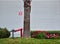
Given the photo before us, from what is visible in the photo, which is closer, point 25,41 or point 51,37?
point 25,41

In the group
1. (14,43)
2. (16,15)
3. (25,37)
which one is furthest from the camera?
(16,15)

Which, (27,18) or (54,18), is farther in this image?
(54,18)

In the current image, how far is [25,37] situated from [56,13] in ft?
21.0

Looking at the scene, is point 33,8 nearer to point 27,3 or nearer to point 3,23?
point 3,23

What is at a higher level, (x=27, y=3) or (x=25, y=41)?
(x=27, y=3)

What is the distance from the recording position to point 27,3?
704 inches

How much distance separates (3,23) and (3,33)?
17.3 feet

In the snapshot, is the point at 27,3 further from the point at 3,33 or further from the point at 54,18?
the point at 54,18

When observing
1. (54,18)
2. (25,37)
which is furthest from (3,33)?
(54,18)

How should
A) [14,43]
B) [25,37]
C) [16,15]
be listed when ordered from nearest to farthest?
[14,43] < [25,37] < [16,15]

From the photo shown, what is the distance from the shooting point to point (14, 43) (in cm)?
1501

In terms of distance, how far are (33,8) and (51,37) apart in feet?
19.0

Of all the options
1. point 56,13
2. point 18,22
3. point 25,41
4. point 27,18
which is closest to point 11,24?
point 18,22

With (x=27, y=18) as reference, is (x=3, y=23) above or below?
below
